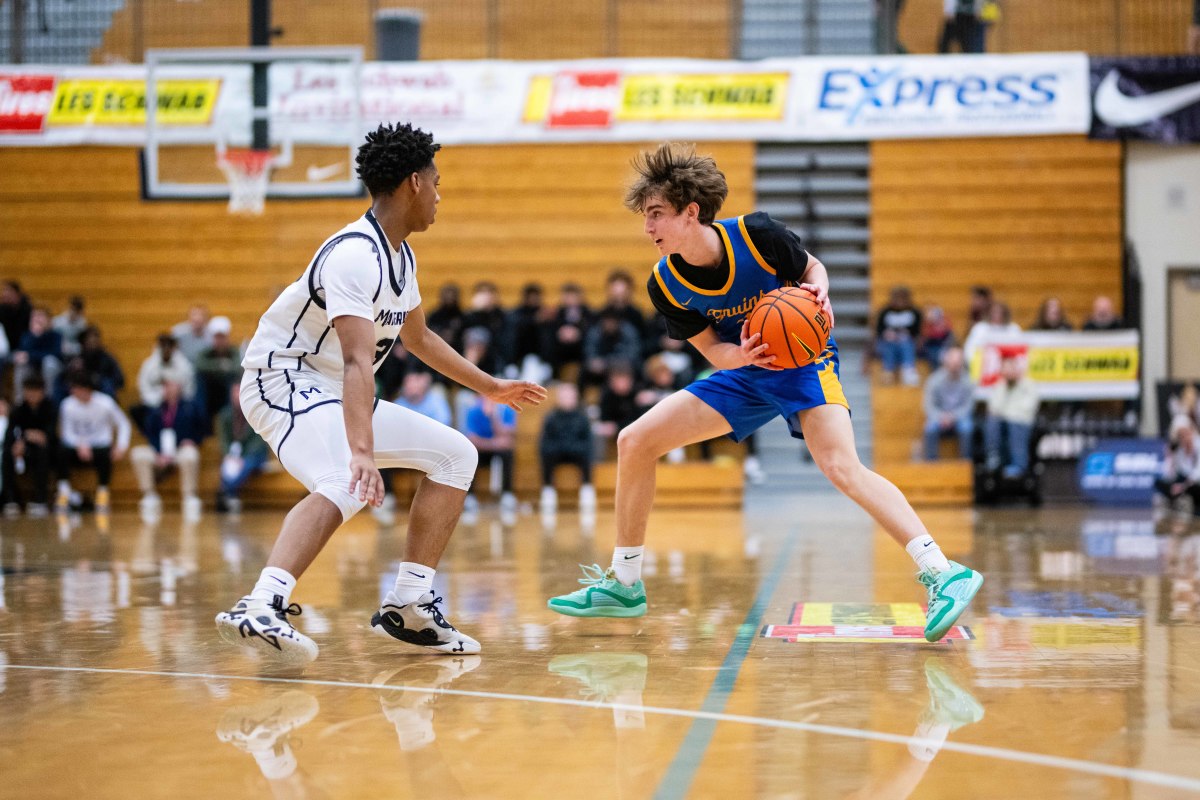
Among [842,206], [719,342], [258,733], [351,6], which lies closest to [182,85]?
[351,6]

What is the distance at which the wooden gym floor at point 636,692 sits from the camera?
3156 millimetres

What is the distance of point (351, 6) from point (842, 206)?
702 cm

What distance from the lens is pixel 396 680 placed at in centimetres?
436

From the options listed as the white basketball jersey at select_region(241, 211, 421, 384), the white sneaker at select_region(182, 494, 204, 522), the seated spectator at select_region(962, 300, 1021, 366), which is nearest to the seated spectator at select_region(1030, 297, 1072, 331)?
the seated spectator at select_region(962, 300, 1021, 366)

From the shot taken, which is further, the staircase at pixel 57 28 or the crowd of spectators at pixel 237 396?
the staircase at pixel 57 28

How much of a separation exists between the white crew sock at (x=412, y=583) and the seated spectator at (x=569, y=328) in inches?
391

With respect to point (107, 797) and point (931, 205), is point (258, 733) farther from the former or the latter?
point (931, 205)

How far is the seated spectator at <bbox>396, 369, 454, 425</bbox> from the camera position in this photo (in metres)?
13.7

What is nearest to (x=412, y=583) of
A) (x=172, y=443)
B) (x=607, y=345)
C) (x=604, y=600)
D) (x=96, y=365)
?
(x=604, y=600)

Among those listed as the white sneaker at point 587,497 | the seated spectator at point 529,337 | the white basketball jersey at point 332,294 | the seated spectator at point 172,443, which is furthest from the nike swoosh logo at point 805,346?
the seated spectator at point 172,443

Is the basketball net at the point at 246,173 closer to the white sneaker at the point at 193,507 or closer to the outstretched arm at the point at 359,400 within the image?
the white sneaker at the point at 193,507

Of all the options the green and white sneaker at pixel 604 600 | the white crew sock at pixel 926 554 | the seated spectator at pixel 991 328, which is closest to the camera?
the white crew sock at pixel 926 554

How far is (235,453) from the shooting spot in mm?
14383

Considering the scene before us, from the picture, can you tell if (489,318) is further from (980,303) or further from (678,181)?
(678,181)
